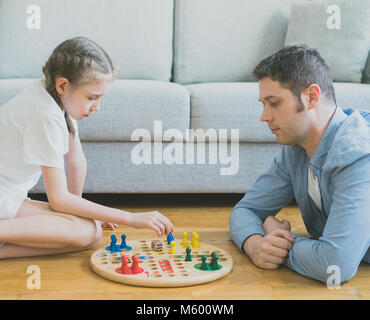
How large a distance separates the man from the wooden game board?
4.9 inches

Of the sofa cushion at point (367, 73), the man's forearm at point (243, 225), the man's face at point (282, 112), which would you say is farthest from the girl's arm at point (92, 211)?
the sofa cushion at point (367, 73)

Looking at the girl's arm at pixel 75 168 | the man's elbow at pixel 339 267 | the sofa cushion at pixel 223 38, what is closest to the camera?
the man's elbow at pixel 339 267

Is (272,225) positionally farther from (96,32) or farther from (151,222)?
(96,32)

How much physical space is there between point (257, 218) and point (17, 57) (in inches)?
A: 57.6

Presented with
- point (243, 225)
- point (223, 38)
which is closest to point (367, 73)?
point (223, 38)

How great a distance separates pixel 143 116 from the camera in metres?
2.06

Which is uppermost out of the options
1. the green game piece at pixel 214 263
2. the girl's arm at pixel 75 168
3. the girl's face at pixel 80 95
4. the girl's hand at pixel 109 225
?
the girl's face at pixel 80 95

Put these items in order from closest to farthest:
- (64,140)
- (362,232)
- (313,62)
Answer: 1. (362,232)
2. (313,62)
3. (64,140)

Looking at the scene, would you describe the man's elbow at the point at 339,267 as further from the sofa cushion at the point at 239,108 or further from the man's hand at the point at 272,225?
the sofa cushion at the point at 239,108

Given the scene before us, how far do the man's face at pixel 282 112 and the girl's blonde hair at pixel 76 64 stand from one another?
0.46m

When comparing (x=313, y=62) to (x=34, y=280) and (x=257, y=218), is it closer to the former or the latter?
(x=257, y=218)

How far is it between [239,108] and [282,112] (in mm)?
668

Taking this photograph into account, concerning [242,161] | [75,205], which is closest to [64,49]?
[75,205]

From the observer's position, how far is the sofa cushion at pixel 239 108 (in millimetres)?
2096
